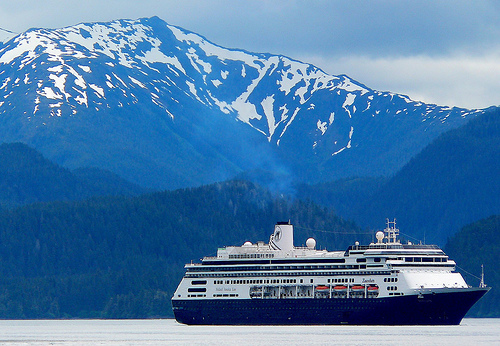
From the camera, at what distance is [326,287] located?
18200cm

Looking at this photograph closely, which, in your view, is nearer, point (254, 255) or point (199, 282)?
point (254, 255)

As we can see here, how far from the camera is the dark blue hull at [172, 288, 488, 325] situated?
175 metres

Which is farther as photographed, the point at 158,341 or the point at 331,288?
the point at 331,288

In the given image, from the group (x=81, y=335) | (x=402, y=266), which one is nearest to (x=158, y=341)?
(x=81, y=335)

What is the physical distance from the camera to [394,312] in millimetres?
176625

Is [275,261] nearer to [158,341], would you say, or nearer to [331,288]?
[331,288]

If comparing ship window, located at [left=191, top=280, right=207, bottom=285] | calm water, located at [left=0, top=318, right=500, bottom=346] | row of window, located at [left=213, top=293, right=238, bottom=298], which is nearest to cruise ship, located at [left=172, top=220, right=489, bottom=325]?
ship window, located at [left=191, top=280, right=207, bottom=285]

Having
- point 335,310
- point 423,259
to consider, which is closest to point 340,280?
point 335,310

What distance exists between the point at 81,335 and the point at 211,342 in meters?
34.8

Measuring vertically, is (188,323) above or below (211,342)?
above

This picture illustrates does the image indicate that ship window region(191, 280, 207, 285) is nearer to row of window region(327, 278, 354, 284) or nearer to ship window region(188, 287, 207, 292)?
ship window region(188, 287, 207, 292)

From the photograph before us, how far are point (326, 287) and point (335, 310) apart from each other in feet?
11.2

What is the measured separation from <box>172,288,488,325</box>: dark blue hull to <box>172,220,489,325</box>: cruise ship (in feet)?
0.42

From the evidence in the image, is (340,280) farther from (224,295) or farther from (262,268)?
(224,295)
